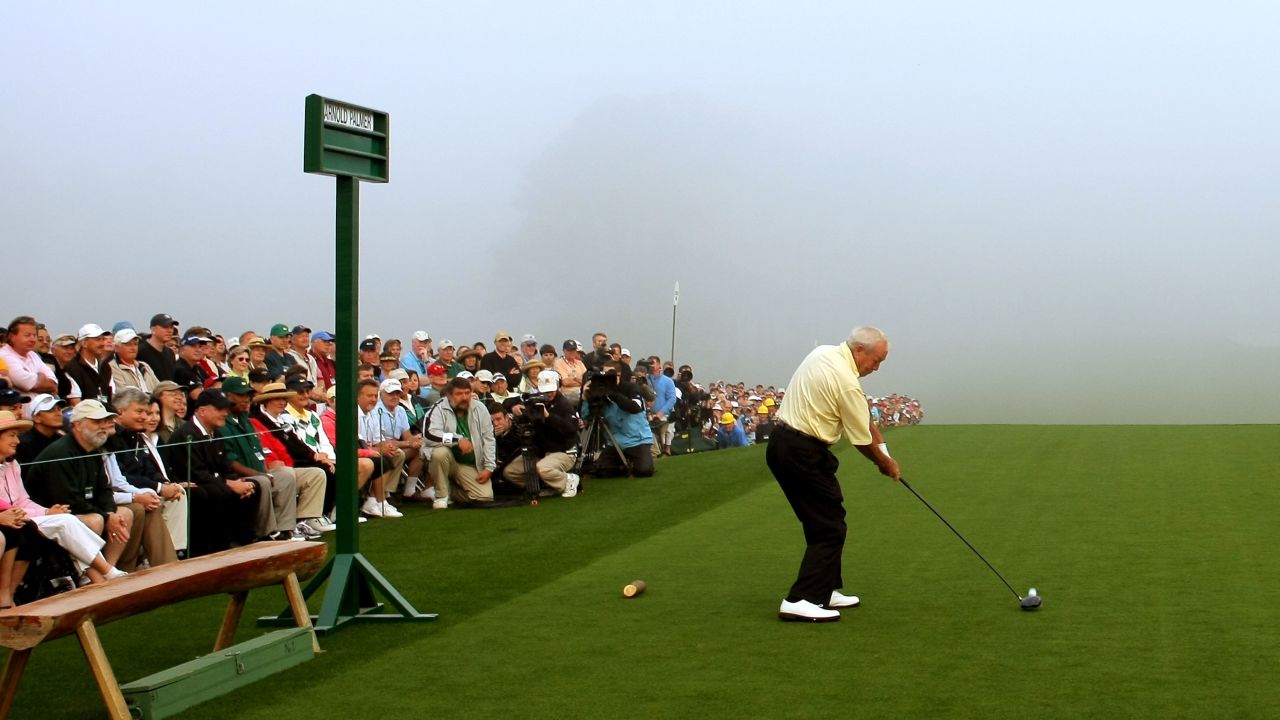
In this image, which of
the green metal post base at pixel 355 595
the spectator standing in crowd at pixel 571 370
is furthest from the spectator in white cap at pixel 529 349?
the green metal post base at pixel 355 595

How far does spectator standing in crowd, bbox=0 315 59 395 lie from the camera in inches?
468

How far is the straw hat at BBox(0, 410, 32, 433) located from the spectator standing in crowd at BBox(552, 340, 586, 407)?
31.8 ft

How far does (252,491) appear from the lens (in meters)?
11.8

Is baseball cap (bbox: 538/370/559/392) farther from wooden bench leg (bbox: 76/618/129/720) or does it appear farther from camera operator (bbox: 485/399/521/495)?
wooden bench leg (bbox: 76/618/129/720)

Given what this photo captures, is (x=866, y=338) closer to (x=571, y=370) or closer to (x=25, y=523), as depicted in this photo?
(x=25, y=523)

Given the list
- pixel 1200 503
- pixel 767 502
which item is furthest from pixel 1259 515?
pixel 767 502

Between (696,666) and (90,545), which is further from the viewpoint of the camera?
(90,545)

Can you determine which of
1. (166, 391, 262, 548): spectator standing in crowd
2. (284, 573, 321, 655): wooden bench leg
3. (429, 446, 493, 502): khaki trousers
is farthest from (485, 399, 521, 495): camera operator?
(284, 573, 321, 655): wooden bench leg

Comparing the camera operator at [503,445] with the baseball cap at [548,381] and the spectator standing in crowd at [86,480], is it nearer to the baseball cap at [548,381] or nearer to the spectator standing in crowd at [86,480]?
the baseball cap at [548,381]

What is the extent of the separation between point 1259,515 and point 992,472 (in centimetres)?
468

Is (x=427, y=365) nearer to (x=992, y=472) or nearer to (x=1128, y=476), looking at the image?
→ (x=992, y=472)

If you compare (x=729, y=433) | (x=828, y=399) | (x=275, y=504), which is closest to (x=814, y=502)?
(x=828, y=399)

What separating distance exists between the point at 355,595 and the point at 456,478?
705cm

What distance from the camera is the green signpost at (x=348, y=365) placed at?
8.31m
